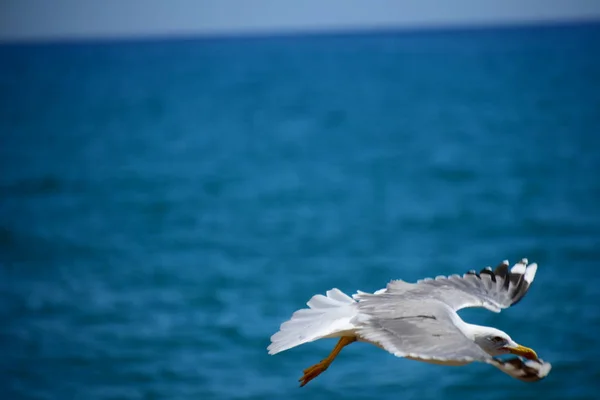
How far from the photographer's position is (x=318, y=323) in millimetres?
5145

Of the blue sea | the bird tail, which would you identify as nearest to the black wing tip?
the bird tail

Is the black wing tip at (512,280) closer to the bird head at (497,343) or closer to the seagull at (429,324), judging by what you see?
the seagull at (429,324)

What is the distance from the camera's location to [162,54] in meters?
78.2

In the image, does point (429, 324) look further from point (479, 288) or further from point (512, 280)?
point (512, 280)

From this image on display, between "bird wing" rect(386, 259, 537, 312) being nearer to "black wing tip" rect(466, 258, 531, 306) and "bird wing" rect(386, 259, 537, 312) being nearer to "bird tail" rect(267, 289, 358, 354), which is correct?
"black wing tip" rect(466, 258, 531, 306)

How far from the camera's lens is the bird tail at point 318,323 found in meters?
4.94

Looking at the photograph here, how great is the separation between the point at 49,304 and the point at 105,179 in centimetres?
1200

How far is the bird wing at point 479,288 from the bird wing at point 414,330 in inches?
7.4

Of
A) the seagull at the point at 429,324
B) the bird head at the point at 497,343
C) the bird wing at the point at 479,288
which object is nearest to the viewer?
the seagull at the point at 429,324

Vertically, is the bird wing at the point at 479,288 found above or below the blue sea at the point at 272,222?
below

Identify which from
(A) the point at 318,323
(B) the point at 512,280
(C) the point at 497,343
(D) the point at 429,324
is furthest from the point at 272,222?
(D) the point at 429,324

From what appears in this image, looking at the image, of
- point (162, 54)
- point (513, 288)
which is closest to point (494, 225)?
point (513, 288)

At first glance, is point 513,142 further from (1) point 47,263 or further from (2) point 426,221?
(1) point 47,263

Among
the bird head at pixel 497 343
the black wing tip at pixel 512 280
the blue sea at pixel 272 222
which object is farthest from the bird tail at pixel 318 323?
the blue sea at pixel 272 222
